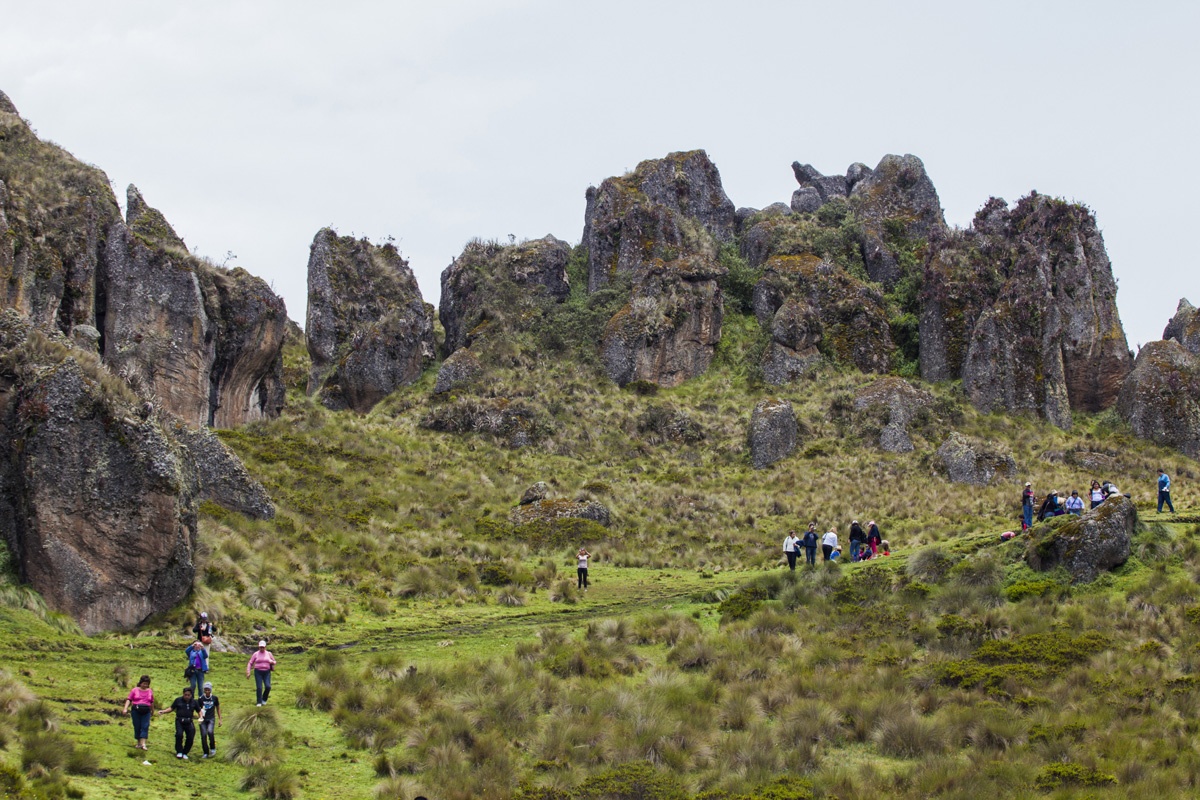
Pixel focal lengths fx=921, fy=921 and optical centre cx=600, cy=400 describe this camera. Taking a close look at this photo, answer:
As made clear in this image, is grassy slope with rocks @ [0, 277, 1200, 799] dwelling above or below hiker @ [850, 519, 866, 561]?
A: below

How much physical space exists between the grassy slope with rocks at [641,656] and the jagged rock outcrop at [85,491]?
86cm

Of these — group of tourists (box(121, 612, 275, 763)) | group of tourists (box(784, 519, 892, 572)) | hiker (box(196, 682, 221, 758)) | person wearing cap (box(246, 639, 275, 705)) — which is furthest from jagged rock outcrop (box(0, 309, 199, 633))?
group of tourists (box(784, 519, 892, 572))

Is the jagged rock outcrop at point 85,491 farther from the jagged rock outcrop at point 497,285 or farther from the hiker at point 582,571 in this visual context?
the jagged rock outcrop at point 497,285

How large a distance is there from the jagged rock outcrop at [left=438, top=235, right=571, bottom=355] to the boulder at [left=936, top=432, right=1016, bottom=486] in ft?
108

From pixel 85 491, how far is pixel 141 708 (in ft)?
26.6

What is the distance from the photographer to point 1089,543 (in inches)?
905

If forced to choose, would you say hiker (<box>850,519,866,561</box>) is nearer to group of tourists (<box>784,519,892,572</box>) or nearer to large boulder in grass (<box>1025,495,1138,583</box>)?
group of tourists (<box>784,519,892,572</box>)

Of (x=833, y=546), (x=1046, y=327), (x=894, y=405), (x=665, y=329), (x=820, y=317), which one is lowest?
(x=833, y=546)

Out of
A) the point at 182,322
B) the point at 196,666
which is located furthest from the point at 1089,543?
the point at 182,322

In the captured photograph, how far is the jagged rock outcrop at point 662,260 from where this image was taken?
213 feet

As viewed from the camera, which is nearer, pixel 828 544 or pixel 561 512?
pixel 828 544

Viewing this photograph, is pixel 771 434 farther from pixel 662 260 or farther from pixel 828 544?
pixel 828 544

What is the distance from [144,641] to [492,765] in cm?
946

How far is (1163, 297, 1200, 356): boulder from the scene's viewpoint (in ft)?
200
